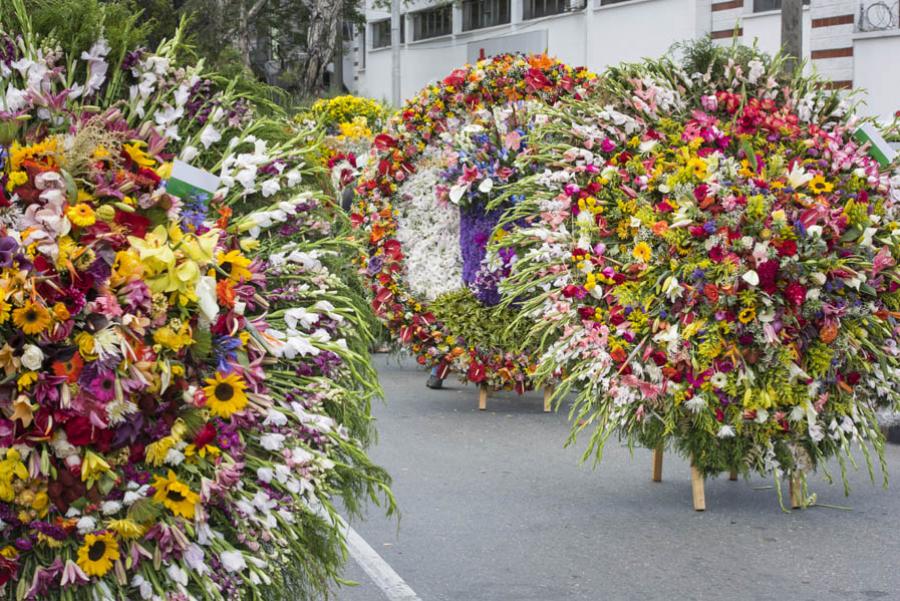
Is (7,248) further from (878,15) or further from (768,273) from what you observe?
(878,15)

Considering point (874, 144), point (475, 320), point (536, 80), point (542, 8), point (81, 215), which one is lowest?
point (475, 320)

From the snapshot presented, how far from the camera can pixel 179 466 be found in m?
3.71

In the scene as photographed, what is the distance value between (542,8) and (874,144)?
27794 mm

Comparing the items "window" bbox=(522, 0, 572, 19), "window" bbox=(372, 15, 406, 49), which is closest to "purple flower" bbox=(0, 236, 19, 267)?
"window" bbox=(522, 0, 572, 19)

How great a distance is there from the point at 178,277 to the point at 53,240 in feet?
1.09

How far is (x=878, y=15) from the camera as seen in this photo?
1869cm

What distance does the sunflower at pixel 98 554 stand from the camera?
3549mm

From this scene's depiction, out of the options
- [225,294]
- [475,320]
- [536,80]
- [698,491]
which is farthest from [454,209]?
[225,294]

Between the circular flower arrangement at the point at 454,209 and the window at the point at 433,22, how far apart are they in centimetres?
2887

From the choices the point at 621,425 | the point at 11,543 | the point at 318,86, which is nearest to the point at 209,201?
the point at 11,543

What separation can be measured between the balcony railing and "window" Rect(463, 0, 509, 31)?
18.2m

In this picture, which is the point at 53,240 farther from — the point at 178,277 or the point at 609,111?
the point at 609,111

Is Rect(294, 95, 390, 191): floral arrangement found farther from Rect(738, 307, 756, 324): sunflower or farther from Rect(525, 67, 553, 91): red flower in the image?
Rect(738, 307, 756, 324): sunflower

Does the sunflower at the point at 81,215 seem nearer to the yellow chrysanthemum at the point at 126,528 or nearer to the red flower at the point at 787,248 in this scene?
the yellow chrysanthemum at the point at 126,528
